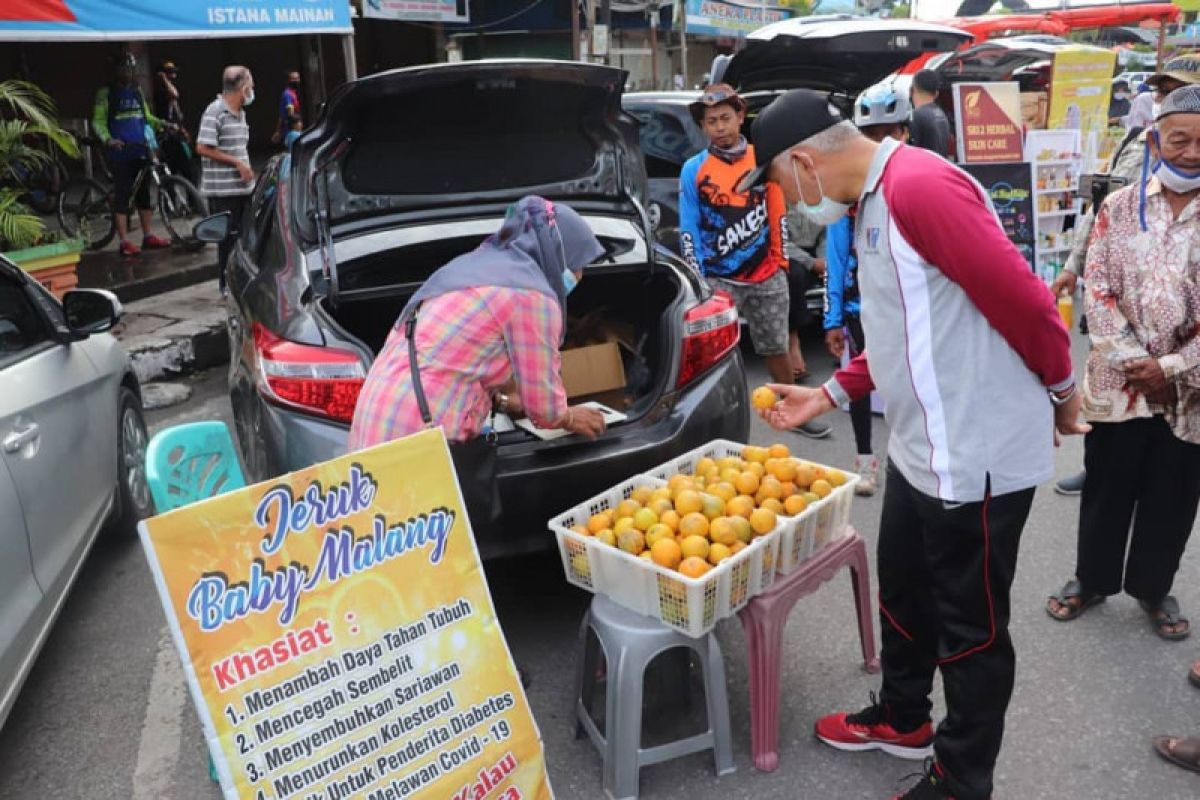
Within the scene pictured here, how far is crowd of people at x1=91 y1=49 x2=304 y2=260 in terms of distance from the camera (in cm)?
757

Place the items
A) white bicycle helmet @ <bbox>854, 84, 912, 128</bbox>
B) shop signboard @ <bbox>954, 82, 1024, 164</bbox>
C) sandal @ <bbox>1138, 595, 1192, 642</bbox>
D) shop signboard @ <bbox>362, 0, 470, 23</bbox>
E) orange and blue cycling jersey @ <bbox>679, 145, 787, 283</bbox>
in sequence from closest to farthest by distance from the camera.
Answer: sandal @ <bbox>1138, 595, 1192, 642</bbox> → white bicycle helmet @ <bbox>854, 84, 912, 128</bbox> → orange and blue cycling jersey @ <bbox>679, 145, 787, 283</bbox> → shop signboard @ <bbox>954, 82, 1024, 164</bbox> → shop signboard @ <bbox>362, 0, 470, 23</bbox>

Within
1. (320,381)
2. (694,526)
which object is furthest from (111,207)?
(694,526)

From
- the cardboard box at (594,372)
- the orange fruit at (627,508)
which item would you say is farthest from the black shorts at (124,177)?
the orange fruit at (627,508)

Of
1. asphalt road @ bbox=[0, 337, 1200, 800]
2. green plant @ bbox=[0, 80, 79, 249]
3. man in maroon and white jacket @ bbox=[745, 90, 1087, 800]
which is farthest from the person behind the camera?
green plant @ bbox=[0, 80, 79, 249]

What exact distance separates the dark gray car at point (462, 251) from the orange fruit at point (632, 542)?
1.59ft

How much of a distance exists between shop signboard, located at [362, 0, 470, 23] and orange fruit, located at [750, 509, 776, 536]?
11.9 metres

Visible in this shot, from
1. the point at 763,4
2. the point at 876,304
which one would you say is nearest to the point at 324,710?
the point at 876,304

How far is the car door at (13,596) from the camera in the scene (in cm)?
256

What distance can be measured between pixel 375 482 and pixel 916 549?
4.67 feet

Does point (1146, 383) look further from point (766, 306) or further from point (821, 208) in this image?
point (766, 306)

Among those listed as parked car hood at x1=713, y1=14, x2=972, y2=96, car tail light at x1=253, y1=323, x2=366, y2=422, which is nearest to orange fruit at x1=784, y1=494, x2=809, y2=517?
car tail light at x1=253, y1=323, x2=366, y2=422

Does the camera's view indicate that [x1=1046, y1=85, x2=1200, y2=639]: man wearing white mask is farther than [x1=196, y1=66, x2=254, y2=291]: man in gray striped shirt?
No

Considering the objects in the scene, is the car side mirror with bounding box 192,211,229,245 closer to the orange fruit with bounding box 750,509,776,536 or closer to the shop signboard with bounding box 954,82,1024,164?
the orange fruit with bounding box 750,509,776,536

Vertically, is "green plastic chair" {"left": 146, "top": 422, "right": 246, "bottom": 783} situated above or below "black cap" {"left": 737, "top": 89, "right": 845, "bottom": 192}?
below
